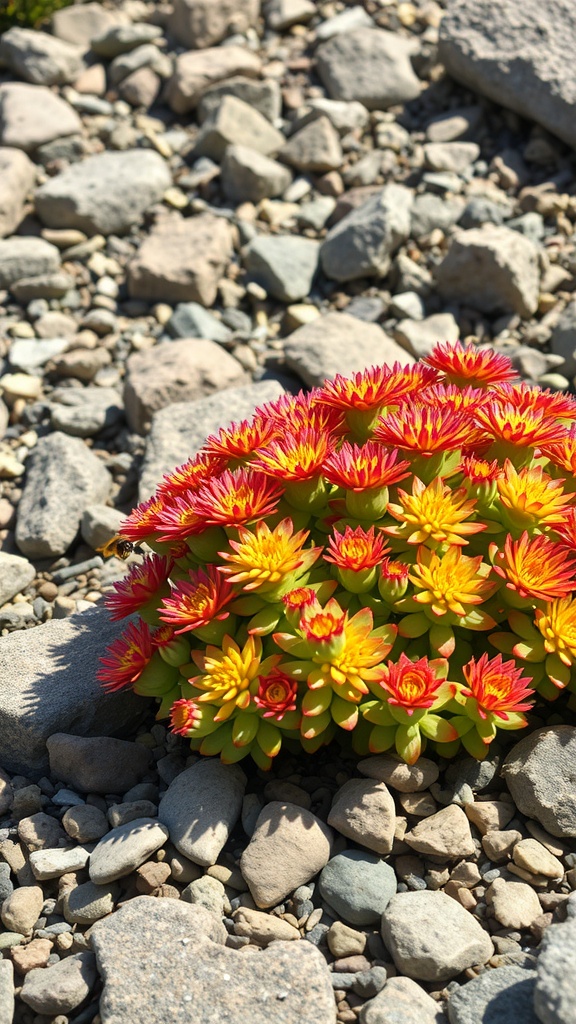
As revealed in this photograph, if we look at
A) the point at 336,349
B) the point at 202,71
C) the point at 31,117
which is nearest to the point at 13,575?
the point at 336,349

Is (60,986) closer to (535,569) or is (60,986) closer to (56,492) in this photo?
(535,569)

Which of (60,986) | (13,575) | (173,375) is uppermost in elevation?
(60,986)

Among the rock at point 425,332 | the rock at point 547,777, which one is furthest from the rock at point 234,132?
the rock at point 547,777

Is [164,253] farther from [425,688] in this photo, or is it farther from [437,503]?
[425,688]

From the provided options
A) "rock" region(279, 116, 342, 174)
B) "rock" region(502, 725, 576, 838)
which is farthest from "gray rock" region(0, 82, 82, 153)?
"rock" region(502, 725, 576, 838)

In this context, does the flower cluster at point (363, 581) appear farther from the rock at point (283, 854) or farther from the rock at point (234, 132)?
the rock at point (234, 132)

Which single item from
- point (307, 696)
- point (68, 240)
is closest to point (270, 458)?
point (307, 696)
